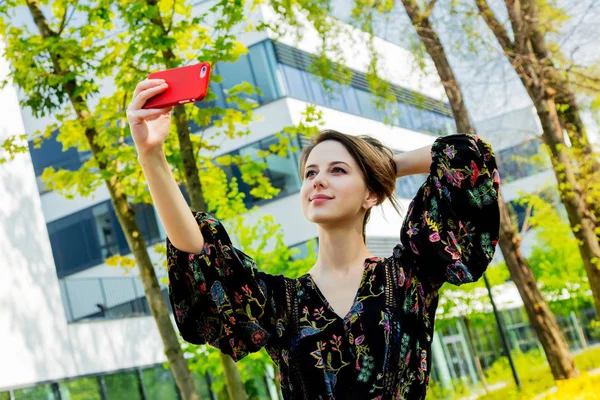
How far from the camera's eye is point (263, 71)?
76.9 feet

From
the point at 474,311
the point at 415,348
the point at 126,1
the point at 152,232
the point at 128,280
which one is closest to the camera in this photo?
the point at 415,348

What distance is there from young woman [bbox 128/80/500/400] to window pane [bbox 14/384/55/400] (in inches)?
603

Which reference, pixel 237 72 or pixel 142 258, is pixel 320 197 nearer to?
pixel 142 258

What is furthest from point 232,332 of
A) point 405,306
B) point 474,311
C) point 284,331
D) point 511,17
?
point 474,311

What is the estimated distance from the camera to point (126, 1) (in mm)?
10820

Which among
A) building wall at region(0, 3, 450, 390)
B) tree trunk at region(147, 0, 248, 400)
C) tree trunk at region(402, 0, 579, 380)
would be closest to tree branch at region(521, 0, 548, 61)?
tree trunk at region(402, 0, 579, 380)

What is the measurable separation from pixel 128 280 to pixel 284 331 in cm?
2001

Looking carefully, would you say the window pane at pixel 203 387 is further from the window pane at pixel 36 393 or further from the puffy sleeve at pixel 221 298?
the puffy sleeve at pixel 221 298

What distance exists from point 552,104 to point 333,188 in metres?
10.7

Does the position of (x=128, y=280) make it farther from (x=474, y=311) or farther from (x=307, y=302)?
(x=307, y=302)

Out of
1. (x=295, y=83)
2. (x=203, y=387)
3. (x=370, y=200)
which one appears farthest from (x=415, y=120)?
(x=370, y=200)

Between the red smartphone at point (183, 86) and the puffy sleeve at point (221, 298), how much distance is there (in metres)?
0.39

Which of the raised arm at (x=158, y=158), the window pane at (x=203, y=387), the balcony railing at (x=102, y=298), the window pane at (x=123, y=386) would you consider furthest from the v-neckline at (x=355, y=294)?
the window pane at (x=203, y=387)

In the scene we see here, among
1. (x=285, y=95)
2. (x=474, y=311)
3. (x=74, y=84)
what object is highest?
(x=285, y=95)
